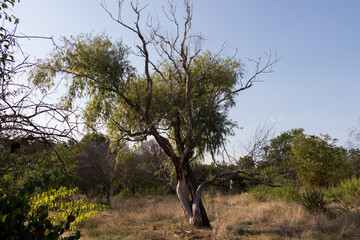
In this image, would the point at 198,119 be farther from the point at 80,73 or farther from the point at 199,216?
the point at 80,73

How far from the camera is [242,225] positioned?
10258mm

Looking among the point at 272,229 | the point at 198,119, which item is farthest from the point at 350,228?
the point at 198,119

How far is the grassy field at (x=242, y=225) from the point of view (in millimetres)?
8594

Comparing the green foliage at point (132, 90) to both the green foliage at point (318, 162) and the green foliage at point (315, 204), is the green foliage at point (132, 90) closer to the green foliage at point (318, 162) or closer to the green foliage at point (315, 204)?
the green foliage at point (315, 204)

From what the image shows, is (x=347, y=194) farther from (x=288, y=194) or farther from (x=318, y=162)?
(x=318, y=162)

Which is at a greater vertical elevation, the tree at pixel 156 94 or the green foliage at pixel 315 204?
the tree at pixel 156 94

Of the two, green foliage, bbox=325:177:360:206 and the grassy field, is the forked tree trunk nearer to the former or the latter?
the grassy field

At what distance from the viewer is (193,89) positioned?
1198cm

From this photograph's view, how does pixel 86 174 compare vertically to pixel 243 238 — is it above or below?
above

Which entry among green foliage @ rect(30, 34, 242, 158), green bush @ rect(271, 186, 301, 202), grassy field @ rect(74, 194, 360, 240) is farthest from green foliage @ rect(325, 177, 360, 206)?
green foliage @ rect(30, 34, 242, 158)

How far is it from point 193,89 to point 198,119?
4.35 ft

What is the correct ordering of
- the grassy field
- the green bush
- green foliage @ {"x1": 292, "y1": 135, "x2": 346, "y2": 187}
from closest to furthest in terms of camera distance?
1. the grassy field
2. the green bush
3. green foliage @ {"x1": 292, "y1": 135, "x2": 346, "y2": 187}

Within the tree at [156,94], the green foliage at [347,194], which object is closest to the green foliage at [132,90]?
the tree at [156,94]

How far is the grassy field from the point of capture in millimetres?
8594
